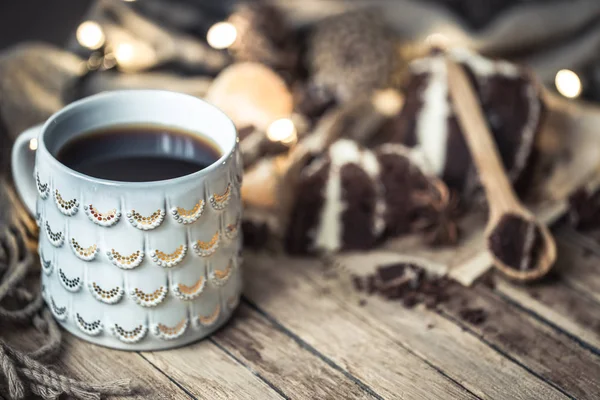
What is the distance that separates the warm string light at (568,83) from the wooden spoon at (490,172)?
0.22 m

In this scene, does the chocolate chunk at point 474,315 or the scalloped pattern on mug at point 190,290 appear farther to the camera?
the chocolate chunk at point 474,315

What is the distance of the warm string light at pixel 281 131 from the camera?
108 centimetres

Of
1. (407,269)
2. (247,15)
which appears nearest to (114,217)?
(407,269)

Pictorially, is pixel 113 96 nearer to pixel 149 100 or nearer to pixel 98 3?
pixel 149 100

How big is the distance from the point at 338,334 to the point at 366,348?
0.04 m

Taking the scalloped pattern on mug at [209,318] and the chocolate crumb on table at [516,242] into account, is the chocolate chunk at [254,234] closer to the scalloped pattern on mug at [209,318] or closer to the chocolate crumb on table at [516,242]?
the scalloped pattern on mug at [209,318]

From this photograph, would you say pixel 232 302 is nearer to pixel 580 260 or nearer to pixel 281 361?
pixel 281 361

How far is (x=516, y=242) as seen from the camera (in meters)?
0.94

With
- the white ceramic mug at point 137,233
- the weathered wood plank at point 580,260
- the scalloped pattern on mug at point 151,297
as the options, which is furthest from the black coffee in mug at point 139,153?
the weathered wood plank at point 580,260

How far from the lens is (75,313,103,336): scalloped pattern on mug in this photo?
0.77 m

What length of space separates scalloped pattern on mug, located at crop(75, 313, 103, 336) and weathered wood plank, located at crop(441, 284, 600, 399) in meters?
0.39

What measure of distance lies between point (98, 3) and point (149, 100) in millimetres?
518

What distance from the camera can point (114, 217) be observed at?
699 mm

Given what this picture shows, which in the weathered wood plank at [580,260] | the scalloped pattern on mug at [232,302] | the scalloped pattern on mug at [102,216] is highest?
the scalloped pattern on mug at [102,216]
